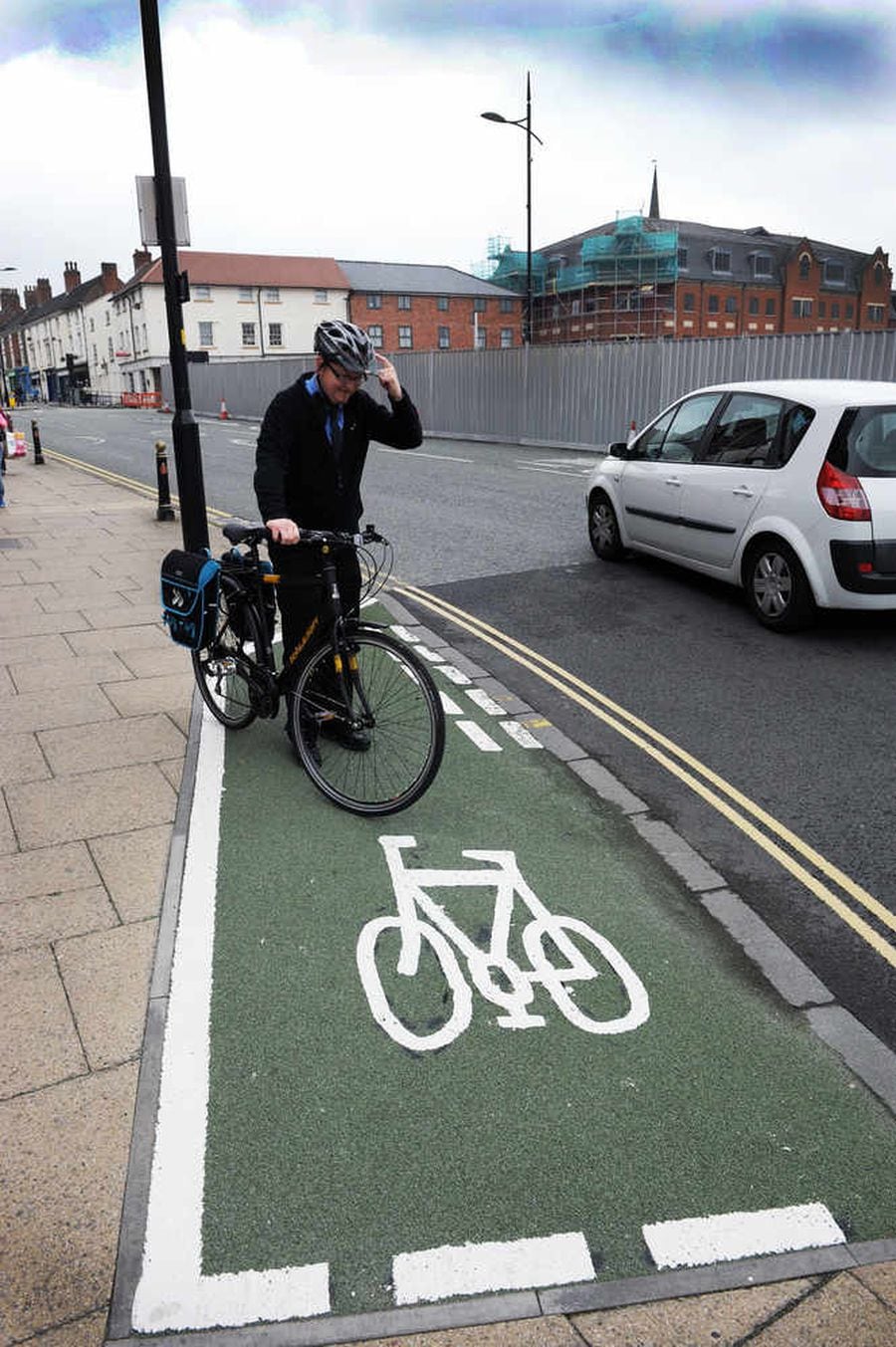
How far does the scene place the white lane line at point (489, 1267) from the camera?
223 cm

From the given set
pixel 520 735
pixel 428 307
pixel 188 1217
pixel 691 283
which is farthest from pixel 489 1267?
pixel 428 307

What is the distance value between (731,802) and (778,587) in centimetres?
310

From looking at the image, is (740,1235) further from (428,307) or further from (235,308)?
(428,307)

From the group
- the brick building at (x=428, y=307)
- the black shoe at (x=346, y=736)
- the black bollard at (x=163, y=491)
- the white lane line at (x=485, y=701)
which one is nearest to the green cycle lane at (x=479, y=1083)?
the black shoe at (x=346, y=736)

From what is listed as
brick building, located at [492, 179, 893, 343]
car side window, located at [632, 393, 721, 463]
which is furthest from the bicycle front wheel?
brick building, located at [492, 179, 893, 343]

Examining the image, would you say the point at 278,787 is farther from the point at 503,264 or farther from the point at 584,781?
the point at 503,264

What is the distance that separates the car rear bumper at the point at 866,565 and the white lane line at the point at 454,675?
8.52ft

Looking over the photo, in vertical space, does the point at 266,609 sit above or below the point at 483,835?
above

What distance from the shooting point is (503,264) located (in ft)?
288

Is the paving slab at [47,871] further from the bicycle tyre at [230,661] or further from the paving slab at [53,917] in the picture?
the bicycle tyre at [230,661]

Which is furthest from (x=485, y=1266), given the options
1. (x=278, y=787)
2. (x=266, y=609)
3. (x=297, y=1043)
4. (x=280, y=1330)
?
(x=266, y=609)

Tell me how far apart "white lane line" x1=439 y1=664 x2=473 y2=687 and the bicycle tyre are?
1575 millimetres

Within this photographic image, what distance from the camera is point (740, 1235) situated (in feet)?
7.82

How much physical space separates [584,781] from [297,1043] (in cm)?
238
